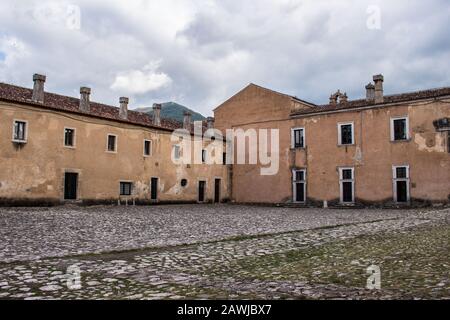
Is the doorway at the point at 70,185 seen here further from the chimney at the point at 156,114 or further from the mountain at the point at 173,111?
the mountain at the point at 173,111

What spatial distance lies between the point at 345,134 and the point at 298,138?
357 centimetres

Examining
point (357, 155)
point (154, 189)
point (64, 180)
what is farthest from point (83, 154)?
point (357, 155)

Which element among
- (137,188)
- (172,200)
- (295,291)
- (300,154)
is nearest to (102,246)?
(295,291)

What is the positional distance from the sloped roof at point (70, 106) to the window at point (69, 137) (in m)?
1.16

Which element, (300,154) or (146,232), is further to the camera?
(300,154)

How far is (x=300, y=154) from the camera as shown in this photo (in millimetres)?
30297

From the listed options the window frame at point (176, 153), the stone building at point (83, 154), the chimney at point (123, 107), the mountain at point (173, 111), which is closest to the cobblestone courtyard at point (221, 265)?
the stone building at point (83, 154)

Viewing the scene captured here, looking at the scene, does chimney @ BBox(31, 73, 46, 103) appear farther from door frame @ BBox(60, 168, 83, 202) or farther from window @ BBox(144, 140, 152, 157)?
window @ BBox(144, 140, 152, 157)

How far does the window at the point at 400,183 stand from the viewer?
25.8 m

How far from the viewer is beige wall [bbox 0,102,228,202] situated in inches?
850

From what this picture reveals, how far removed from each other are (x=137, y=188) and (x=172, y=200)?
326 centimetres

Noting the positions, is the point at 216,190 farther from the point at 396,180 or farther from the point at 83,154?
the point at 396,180

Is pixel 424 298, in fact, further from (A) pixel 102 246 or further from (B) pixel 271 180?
(B) pixel 271 180

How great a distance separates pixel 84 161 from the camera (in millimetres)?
24688
